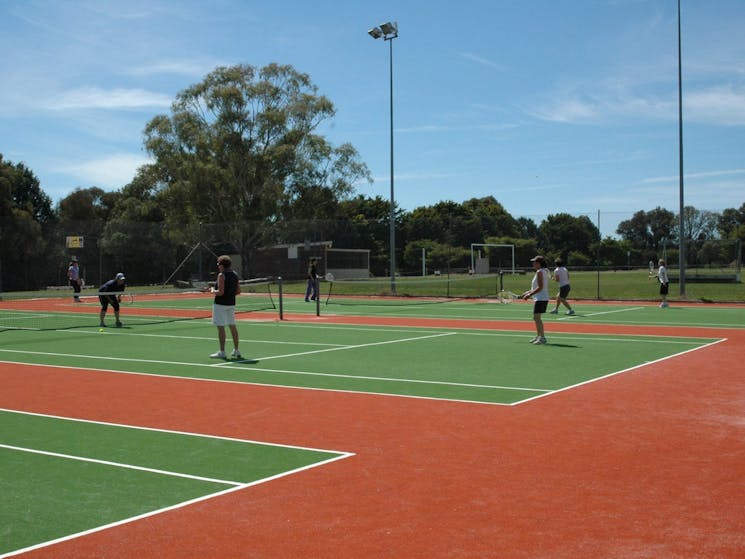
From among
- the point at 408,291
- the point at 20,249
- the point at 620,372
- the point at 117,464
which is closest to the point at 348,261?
the point at 408,291

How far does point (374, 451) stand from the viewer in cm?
717

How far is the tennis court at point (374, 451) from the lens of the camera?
16.4 ft

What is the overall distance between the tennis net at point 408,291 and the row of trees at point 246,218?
2.21 meters

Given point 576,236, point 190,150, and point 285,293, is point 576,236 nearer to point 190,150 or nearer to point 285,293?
point 285,293

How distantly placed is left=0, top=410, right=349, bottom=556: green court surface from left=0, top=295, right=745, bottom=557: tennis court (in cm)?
2

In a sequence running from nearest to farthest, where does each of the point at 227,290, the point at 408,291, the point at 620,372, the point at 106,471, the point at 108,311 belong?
the point at 106,471 → the point at 620,372 → the point at 227,290 → the point at 108,311 → the point at 408,291

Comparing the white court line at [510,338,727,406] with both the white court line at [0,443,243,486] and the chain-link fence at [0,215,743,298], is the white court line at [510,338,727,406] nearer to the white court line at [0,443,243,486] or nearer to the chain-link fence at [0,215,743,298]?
the white court line at [0,443,243,486]

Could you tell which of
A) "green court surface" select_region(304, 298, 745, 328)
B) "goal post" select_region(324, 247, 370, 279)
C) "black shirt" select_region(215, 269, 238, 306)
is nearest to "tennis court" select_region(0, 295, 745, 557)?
"black shirt" select_region(215, 269, 238, 306)

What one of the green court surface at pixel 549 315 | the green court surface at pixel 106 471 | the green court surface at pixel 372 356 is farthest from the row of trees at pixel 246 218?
the green court surface at pixel 106 471

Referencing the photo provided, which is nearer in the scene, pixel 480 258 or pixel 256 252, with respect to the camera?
pixel 256 252

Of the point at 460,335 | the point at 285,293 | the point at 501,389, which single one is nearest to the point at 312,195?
the point at 285,293

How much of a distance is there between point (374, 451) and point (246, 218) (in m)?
47.6

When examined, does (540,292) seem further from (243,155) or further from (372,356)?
(243,155)

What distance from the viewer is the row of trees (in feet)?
140
